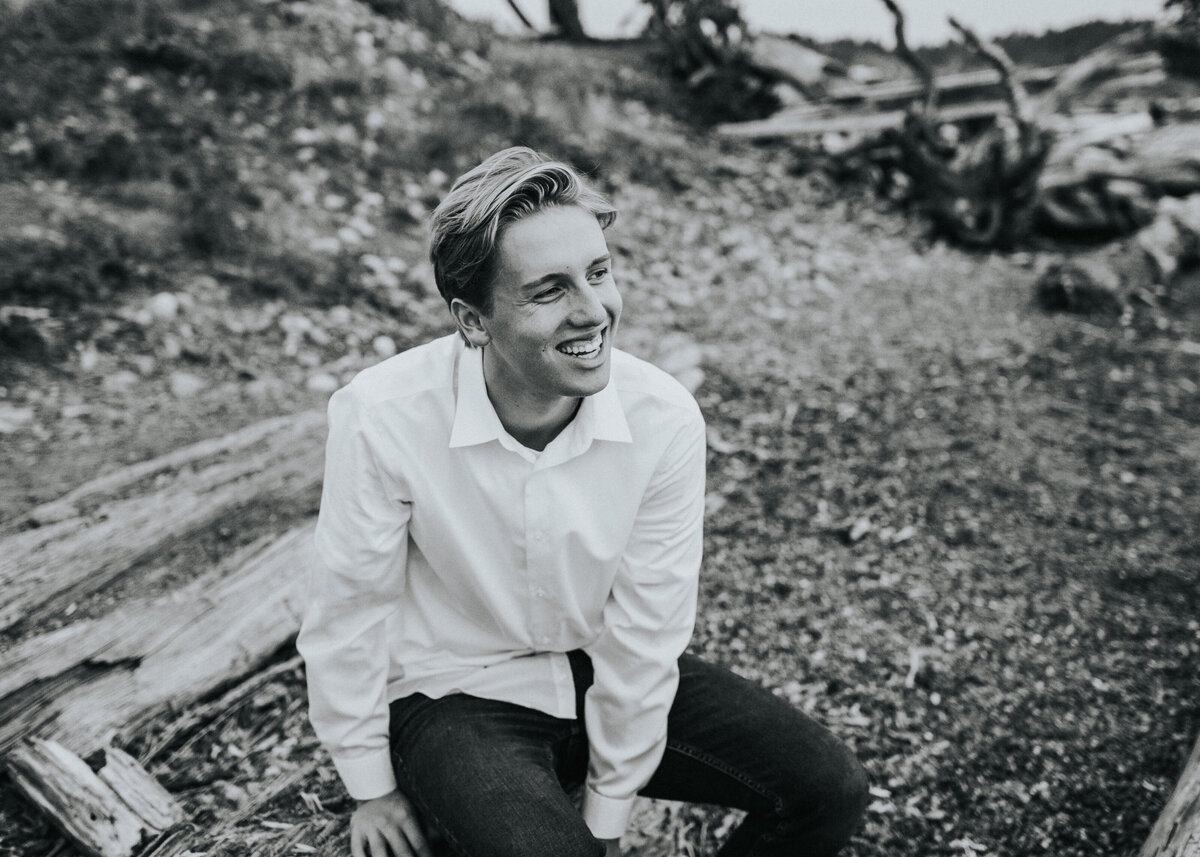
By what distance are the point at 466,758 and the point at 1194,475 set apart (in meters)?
3.82

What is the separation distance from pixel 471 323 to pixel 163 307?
3.31m

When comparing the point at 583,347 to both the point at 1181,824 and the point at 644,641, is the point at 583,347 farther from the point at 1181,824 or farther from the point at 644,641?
the point at 1181,824

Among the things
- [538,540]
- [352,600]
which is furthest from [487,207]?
[352,600]

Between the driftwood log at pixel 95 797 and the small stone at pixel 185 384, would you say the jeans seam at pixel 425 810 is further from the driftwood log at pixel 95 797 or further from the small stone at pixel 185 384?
the small stone at pixel 185 384

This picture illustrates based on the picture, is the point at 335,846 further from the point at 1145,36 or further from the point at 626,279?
the point at 1145,36

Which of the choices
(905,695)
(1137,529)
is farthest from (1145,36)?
(905,695)

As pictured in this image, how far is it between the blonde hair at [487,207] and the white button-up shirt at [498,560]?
200 millimetres

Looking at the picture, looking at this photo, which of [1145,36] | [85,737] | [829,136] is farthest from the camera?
[829,136]

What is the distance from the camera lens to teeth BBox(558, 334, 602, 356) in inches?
76.1

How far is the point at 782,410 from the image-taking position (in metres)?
4.79

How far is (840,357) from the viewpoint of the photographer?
212 inches

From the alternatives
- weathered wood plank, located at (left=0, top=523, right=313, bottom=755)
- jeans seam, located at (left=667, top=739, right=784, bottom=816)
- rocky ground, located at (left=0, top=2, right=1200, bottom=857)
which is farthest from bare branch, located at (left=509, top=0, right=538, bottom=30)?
jeans seam, located at (left=667, top=739, right=784, bottom=816)

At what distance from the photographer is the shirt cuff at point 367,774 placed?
1986 millimetres

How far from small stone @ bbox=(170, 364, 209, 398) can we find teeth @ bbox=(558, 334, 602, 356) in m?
3.00
